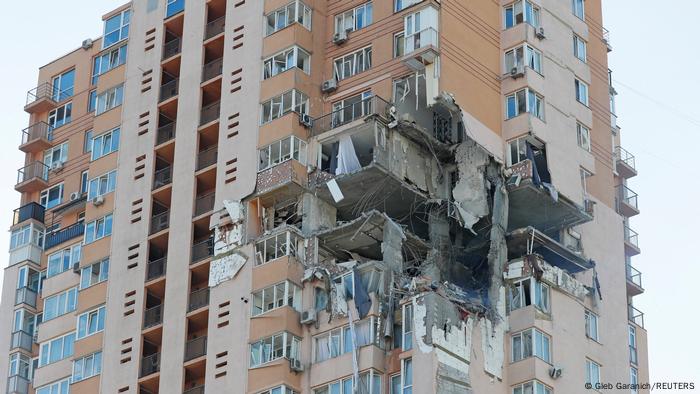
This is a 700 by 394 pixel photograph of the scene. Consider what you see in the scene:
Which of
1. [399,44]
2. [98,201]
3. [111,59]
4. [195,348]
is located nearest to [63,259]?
[98,201]

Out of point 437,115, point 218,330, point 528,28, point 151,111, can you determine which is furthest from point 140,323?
point 528,28

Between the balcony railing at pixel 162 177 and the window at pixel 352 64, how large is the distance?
381 inches

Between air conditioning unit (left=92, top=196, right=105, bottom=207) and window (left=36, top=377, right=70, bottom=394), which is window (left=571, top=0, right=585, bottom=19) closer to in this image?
air conditioning unit (left=92, top=196, right=105, bottom=207)

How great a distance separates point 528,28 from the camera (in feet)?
262

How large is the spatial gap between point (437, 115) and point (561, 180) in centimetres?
645

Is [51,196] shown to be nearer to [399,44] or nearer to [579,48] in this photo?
[399,44]

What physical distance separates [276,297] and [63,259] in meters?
17.7

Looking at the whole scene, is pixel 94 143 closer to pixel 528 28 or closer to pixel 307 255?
pixel 307 255

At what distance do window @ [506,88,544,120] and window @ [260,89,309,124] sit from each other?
9.46 meters

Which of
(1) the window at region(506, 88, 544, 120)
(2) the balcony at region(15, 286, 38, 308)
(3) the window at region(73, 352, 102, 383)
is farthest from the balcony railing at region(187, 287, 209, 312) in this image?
(1) the window at region(506, 88, 544, 120)

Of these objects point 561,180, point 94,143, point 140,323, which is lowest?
point 140,323

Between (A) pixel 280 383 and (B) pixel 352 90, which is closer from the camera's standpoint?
(A) pixel 280 383

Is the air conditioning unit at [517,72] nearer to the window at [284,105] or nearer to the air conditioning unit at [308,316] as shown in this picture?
the window at [284,105]

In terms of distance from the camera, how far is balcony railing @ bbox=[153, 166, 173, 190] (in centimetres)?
8194
